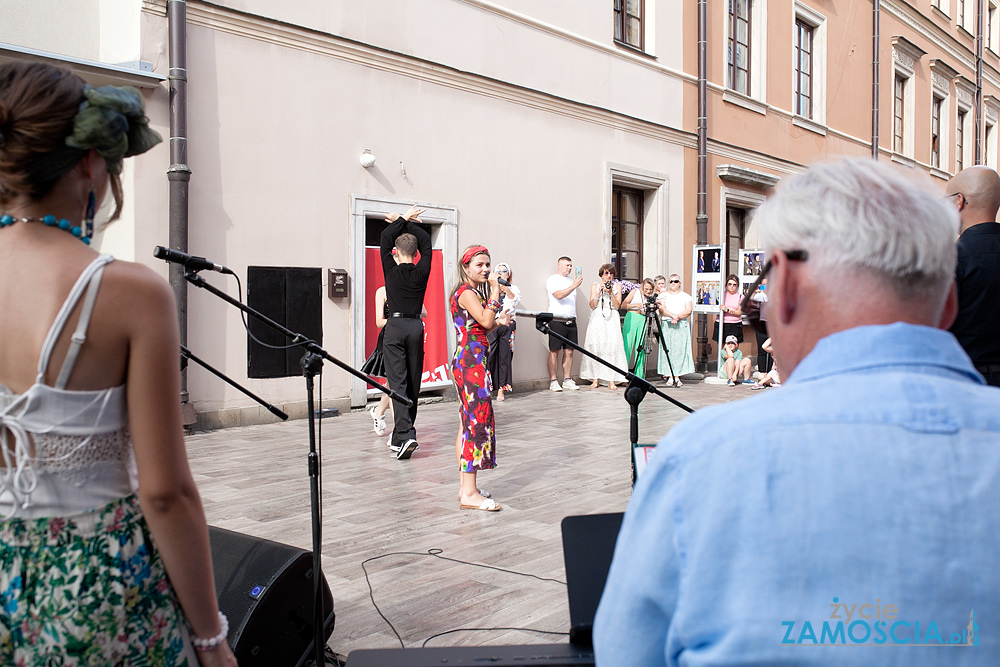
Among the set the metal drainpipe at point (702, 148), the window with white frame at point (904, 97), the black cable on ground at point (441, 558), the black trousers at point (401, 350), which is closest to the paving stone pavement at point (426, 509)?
the black cable on ground at point (441, 558)

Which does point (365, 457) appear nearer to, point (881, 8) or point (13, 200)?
point (13, 200)

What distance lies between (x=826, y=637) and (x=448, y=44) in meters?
10.5

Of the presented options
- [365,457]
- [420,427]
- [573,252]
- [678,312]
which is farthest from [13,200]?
[678,312]

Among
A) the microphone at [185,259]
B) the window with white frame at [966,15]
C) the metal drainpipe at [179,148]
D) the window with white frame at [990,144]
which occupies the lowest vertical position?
the microphone at [185,259]

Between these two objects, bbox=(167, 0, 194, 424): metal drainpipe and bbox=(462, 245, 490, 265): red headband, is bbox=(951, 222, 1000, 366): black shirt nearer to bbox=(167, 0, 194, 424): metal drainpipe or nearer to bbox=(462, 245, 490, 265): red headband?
bbox=(462, 245, 490, 265): red headband

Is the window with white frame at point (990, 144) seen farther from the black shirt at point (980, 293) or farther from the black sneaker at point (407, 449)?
the black shirt at point (980, 293)

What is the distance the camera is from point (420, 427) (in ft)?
28.8

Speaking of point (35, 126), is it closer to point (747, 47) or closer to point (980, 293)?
point (980, 293)

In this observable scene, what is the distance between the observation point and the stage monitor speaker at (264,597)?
265 cm

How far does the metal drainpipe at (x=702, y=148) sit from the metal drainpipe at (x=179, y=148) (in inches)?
367

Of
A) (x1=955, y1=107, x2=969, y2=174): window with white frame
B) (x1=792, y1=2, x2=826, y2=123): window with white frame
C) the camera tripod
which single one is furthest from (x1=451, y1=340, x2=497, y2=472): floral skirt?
(x1=955, y1=107, x2=969, y2=174): window with white frame

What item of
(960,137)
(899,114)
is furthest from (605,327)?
(960,137)

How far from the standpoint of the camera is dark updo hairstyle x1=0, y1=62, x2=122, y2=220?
1391 mm

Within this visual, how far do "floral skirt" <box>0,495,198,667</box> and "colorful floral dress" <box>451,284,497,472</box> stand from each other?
155 inches
